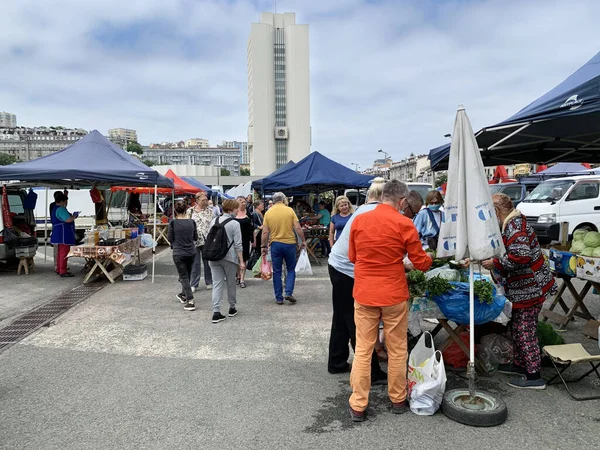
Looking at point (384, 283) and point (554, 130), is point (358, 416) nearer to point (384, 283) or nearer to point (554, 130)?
point (384, 283)

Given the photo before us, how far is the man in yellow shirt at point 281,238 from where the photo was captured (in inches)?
266

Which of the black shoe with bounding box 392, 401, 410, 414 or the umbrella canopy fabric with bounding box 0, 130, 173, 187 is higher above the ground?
the umbrella canopy fabric with bounding box 0, 130, 173, 187

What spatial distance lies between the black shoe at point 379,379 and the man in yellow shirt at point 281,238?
3.05 m

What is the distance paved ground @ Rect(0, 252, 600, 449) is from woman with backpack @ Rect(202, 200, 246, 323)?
376 mm

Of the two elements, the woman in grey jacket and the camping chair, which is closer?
the camping chair

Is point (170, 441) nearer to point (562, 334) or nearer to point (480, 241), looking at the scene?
point (480, 241)

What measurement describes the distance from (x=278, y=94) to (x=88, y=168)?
9456 centimetres

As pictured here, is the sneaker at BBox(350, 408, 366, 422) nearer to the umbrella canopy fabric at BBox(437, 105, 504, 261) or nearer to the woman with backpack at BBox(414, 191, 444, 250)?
the umbrella canopy fabric at BBox(437, 105, 504, 261)

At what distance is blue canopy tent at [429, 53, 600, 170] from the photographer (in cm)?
386

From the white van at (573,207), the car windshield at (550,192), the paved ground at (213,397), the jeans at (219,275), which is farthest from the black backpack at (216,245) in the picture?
the car windshield at (550,192)

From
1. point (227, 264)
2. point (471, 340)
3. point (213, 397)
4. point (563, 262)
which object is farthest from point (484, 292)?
point (227, 264)

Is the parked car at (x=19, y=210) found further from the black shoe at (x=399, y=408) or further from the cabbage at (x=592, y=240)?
the cabbage at (x=592, y=240)

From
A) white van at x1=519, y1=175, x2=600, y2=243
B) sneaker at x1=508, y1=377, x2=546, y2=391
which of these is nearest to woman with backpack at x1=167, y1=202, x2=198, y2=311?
sneaker at x1=508, y1=377, x2=546, y2=391

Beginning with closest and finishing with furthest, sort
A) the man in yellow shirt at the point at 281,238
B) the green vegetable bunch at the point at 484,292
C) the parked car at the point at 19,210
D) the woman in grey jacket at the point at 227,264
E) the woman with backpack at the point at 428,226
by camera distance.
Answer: the green vegetable bunch at the point at 484,292
the woman in grey jacket at the point at 227,264
the woman with backpack at the point at 428,226
the man in yellow shirt at the point at 281,238
the parked car at the point at 19,210
